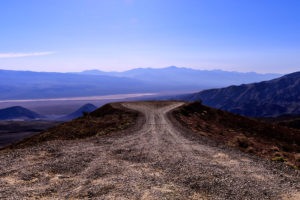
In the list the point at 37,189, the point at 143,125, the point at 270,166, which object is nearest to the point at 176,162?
the point at 270,166

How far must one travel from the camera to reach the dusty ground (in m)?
13.8

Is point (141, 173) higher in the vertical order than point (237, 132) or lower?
higher

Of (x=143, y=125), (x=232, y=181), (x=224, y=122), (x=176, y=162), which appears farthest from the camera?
(x=224, y=122)

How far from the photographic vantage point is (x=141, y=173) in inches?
656

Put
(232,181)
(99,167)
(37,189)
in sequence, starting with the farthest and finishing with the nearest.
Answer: (99,167) → (232,181) → (37,189)

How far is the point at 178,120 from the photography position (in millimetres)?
37938

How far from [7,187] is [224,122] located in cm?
3248

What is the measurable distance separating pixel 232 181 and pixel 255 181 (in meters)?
1.18

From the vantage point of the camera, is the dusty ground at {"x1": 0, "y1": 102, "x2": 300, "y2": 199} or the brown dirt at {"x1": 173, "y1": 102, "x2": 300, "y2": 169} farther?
the brown dirt at {"x1": 173, "y1": 102, "x2": 300, "y2": 169}

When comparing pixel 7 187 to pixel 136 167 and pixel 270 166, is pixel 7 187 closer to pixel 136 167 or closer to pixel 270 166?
pixel 136 167

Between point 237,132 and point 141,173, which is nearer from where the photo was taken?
point 141,173

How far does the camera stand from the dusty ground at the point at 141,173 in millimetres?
13836

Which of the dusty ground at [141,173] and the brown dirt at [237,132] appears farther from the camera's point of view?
the brown dirt at [237,132]

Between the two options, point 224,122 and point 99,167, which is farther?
point 224,122
